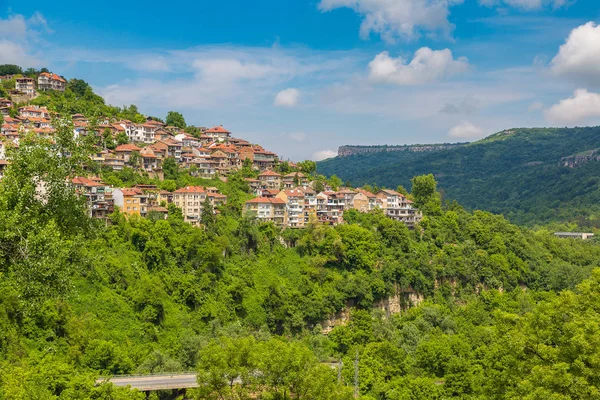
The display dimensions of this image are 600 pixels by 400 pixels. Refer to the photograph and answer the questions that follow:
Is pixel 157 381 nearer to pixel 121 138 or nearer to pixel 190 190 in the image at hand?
pixel 190 190

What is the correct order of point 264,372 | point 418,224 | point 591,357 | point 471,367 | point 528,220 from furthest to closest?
point 528,220 < point 418,224 < point 471,367 < point 264,372 < point 591,357

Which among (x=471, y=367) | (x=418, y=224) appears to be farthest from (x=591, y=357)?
(x=418, y=224)

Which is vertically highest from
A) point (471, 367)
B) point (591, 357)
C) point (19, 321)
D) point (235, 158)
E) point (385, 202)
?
point (235, 158)

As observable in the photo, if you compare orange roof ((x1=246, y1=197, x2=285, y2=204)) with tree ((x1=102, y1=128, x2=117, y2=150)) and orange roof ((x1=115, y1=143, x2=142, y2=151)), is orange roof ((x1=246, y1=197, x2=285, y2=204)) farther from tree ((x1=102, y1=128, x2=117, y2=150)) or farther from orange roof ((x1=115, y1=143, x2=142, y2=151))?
tree ((x1=102, y1=128, x2=117, y2=150))

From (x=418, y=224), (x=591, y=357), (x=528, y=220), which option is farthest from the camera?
(x=528, y=220)

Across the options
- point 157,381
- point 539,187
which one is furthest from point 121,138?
point 539,187

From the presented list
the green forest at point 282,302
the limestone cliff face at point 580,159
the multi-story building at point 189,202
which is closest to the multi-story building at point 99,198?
the green forest at point 282,302

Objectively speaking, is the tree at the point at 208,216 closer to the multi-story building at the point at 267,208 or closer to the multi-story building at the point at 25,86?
the multi-story building at the point at 267,208

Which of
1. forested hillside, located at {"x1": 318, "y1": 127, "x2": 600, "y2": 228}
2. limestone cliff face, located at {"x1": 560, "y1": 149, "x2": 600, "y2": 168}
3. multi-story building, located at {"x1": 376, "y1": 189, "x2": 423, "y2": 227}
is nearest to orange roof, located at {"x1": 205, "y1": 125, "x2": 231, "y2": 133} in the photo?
multi-story building, located at {"x1": 376, "y1": 189, "x2": 423, "y2": 227}

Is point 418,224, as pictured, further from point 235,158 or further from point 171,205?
point 171,205
